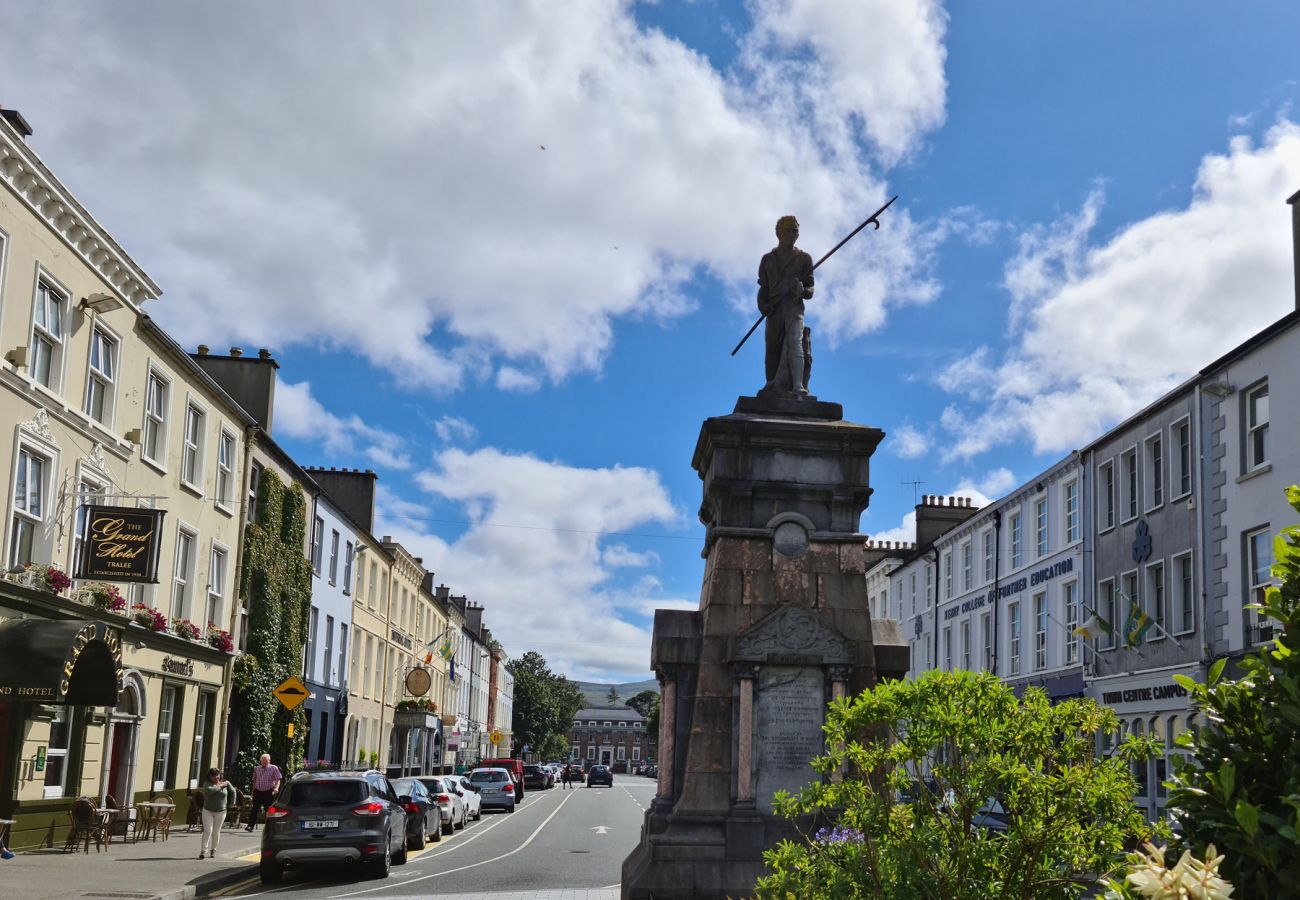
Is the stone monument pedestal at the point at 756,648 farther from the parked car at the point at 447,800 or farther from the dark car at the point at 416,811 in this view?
the parked car at the point at 447,800

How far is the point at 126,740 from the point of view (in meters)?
24.5

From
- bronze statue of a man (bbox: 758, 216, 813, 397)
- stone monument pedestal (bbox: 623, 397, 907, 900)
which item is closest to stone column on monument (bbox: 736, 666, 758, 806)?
stone monument pedestal (bbox: 623, 397, 907, 900)

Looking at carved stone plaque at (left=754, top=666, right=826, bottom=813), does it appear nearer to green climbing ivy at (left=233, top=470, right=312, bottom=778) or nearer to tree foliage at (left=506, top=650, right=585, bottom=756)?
green climbing ivy at (left=233, top=470, right=312, bottom=778)

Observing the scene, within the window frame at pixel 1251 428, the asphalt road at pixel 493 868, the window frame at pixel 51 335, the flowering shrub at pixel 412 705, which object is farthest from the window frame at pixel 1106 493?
the flowering shrub at pixel 412 705

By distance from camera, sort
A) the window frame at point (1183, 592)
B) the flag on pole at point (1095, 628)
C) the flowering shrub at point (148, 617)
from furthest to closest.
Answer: the flag on pole at point (1095, 628) < the window frame at point (1183, 592) < the flowering shrub at point (148, 617)

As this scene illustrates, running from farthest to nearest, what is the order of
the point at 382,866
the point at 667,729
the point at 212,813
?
the point at 212,813 < the point at 382,866 < the point at 667,729

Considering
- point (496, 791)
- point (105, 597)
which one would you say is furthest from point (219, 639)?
point (496, 791)

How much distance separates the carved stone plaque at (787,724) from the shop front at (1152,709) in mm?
15596

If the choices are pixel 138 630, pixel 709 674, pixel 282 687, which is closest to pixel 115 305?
pixel 138 630

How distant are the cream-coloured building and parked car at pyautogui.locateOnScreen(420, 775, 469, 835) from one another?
18.3ft

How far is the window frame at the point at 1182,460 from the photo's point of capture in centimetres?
2673

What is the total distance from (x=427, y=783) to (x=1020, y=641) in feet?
59.9

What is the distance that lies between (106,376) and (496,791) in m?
24.2

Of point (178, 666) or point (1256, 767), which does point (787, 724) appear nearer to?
point (1256, 767)
